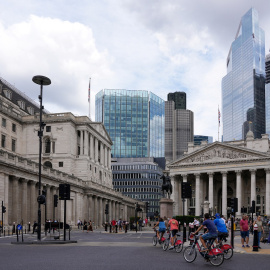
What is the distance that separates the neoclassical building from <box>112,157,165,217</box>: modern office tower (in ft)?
177

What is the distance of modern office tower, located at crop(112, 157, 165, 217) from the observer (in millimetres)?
175125

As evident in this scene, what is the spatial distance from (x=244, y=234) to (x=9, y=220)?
33.8 meters

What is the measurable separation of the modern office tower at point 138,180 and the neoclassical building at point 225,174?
54073 mm

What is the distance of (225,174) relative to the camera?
112 m

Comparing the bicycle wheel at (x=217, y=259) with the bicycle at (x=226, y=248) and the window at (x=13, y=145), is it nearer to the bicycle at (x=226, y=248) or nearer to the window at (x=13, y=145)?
the bicycle at (x=226, y=248)

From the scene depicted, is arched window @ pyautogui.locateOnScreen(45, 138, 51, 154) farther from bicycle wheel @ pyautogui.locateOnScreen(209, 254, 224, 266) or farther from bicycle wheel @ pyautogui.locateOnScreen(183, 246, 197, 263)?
bicycle wheel @ pyautogui.locateOnScreen(209, 254, 224, 266)

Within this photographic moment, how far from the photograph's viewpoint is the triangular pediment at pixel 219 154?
4272 inches

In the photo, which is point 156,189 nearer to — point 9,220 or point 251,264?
point 9,220

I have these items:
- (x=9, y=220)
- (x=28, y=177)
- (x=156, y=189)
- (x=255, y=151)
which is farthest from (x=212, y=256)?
(x=156, y=189)

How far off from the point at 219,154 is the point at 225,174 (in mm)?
4911

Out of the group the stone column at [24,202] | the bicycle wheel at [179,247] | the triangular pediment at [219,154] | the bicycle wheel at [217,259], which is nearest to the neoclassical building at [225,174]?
the triangular pediment at [219,154]

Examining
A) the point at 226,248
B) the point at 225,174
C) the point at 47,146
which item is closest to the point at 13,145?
the point at 47,146

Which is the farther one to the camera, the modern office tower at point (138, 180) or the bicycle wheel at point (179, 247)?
the modern office tower at point (138, 180)

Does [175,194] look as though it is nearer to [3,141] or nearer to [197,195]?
[197,195]
